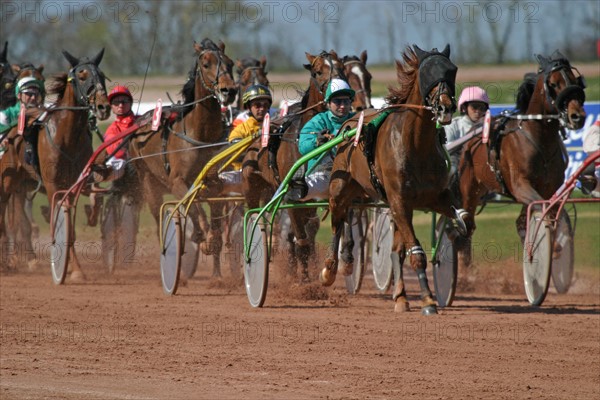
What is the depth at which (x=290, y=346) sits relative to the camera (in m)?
8.23

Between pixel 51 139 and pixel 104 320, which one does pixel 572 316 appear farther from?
pixel 51 139

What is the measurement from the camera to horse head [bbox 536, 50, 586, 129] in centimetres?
1041

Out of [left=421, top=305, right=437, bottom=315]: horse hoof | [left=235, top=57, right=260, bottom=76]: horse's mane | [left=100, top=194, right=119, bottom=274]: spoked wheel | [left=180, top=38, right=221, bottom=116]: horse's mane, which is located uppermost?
[left=235, top=57, right=260, bottom=76]: horse's mane

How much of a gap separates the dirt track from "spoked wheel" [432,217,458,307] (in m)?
0.18

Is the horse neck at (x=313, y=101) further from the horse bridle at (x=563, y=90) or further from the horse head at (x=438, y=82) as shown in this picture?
the horse bridle at (x=563, y=90)

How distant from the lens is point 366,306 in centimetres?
1092

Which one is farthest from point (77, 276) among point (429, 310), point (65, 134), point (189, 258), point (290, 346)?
point (290, 346)

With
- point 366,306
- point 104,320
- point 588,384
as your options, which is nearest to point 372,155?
point 366,306

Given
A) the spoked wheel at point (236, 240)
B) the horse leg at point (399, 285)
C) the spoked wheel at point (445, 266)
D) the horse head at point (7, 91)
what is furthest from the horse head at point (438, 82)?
the horse head at point (7, 91)

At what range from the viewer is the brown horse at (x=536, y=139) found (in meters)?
10.6

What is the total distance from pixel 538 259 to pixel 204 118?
405 cm

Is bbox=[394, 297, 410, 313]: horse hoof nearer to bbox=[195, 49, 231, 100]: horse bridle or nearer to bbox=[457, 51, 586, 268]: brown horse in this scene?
bbox=[457, 51, 586, 268]: brown horse

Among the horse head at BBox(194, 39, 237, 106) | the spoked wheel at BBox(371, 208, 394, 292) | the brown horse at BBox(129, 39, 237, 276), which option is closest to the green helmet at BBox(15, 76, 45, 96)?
the brown horse at BBox(129, 39, 237, 276)

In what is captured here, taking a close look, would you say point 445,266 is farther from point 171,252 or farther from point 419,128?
point 171,252
